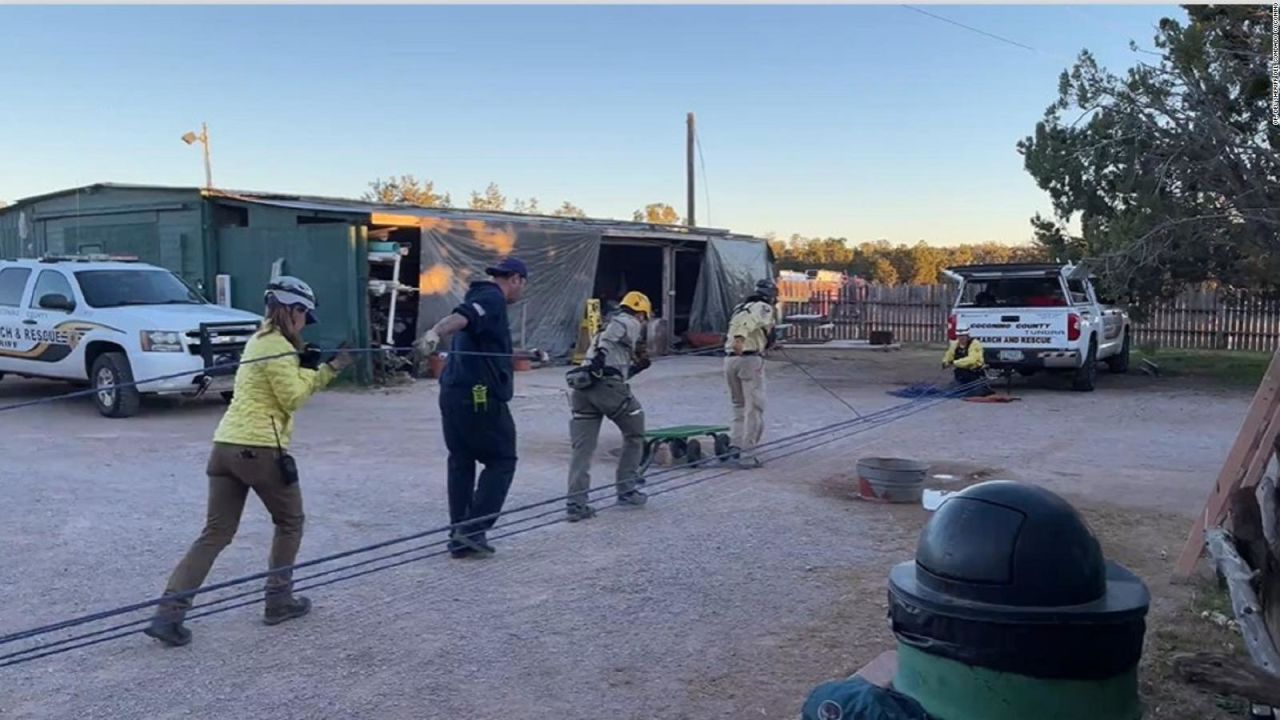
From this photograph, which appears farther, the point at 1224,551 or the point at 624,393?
the point at 624,393

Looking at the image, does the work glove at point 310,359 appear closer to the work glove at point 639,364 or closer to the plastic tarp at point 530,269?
the work glove at point 639,364

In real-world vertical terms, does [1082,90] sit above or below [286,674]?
above

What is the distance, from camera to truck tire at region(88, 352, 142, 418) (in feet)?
→ 43.0

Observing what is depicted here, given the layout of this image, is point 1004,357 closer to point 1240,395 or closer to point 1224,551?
point 1240,395

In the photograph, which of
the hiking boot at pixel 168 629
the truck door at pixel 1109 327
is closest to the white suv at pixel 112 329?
the hiking boot at pixel 168 629

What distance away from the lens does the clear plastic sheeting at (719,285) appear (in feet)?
85.2

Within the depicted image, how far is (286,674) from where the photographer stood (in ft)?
15.8

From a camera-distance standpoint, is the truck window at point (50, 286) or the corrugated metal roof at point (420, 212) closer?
the truck window at point (50, 286)

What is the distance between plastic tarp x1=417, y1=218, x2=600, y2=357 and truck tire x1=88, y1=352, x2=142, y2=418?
6.29 m

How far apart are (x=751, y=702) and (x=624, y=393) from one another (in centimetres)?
368

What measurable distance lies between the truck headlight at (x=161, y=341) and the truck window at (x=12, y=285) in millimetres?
2609

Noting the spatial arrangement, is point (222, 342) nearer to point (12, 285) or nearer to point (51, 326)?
point (51, 326)

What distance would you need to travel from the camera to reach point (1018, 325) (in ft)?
52.0

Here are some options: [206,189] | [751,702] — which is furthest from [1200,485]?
[206,189]
